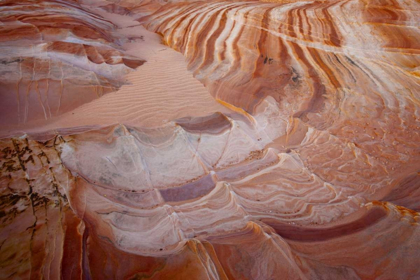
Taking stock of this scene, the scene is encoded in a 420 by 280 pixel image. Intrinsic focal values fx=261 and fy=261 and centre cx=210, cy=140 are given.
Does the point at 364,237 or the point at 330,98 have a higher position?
the point at 330,98

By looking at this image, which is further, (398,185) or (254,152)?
(254,152)

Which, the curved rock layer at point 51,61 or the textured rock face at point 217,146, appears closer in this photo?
the textured rock face at point 217,146

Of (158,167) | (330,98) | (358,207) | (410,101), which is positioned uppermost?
(410,101)

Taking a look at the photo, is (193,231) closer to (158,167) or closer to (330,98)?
(158,167)

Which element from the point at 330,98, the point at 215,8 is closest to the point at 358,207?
the point at 330,98

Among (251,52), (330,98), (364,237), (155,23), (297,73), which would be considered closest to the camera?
(364,237)

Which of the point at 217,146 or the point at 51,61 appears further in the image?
the point at 51,61

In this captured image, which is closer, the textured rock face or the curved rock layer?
the textured rock face

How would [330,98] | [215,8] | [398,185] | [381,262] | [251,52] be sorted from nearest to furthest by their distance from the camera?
[381,262] → [398,185] → [330,98] → [251,52] → [215,8]
